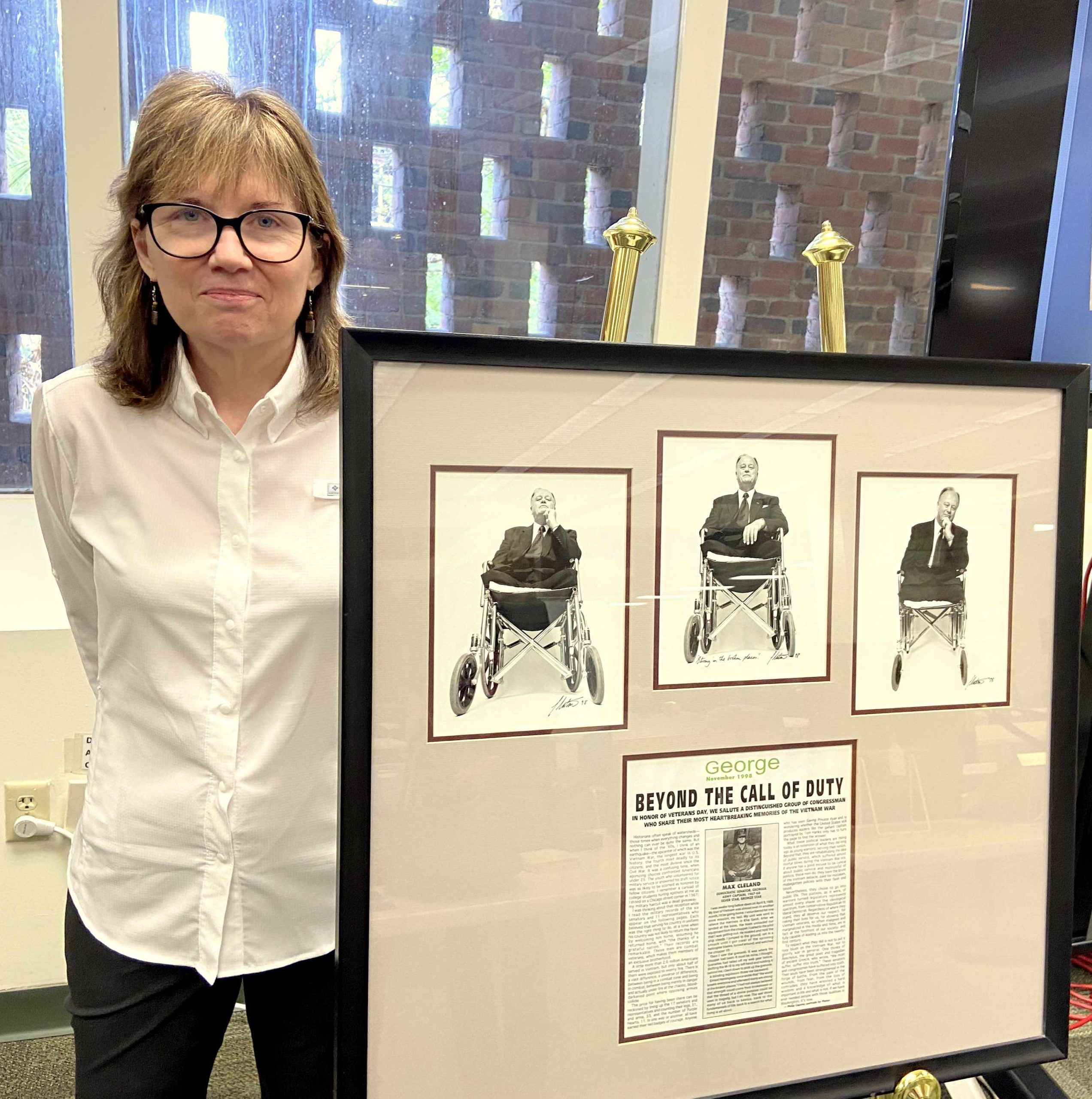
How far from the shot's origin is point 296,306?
0.94 metres

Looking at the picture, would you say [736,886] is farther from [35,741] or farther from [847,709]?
[35,741]

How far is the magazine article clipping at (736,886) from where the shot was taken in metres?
0.76

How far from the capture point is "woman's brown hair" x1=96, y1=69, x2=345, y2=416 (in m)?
0.90

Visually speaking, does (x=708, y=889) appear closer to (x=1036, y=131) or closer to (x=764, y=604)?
(x=764, y=604)

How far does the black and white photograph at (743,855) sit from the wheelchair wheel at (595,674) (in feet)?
0.55

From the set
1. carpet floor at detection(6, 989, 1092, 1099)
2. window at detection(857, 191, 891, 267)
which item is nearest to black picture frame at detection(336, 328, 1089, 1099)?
carpet floor at detection(6, 989, 1092, 1099)

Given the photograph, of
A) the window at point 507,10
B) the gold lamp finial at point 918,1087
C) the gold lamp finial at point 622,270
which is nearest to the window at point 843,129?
the window at point 507,10

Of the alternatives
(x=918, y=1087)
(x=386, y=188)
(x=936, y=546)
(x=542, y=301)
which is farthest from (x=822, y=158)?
(x=918, y=1087)

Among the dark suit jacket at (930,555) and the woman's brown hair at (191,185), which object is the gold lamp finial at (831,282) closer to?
the dark suit jacket at (930,555)

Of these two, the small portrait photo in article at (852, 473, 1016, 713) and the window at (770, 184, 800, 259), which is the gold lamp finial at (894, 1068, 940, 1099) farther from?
A: the window at (770, 184, 800, 259)

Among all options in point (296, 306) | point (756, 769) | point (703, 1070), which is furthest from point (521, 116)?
point (703, 1070)

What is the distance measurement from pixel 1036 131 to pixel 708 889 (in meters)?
1.69

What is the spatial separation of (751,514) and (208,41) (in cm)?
168

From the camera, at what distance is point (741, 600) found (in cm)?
78
